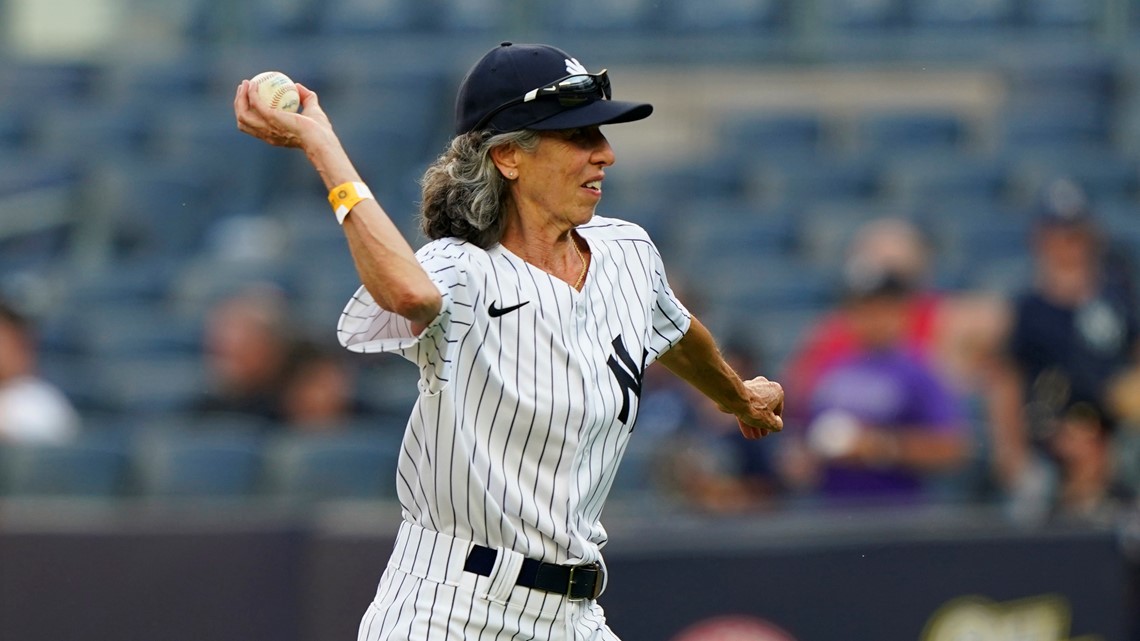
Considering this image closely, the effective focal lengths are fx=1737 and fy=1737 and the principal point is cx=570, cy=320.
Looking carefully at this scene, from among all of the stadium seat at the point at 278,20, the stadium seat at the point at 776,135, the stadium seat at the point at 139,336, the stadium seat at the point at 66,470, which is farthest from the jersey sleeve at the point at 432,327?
the stadium seat at the point at 278,20

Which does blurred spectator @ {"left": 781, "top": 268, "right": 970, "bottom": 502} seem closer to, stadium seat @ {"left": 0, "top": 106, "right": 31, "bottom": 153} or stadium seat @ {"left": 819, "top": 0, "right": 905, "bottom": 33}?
stadium seat @ {"left": 819, "top": 0, "right": 905, "bottom": 33}

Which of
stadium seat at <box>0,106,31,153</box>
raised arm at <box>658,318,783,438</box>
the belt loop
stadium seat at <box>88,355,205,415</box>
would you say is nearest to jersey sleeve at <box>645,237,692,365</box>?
raised arm at <box>658,318,783,438</box>

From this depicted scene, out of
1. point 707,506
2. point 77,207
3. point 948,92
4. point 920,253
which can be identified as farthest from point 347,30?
point 707,506

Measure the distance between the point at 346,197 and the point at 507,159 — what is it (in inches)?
16.3

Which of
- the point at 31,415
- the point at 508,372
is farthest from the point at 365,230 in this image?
the point at 31,415

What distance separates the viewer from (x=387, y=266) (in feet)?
9.47

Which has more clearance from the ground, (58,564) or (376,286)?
(376,286)

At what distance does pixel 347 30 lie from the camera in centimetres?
1202

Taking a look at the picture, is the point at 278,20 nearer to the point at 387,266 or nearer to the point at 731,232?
the point at 731,232

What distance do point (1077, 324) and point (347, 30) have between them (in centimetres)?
652

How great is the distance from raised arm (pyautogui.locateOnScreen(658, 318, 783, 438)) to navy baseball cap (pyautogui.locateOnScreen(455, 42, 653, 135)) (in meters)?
0.63

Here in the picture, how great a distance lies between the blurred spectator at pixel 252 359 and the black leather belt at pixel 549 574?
13.8 ft

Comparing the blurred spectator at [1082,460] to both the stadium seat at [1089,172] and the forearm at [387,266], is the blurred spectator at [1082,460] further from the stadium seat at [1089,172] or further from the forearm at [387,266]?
the forearm at [387,266]

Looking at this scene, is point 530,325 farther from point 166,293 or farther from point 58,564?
point 166,293
